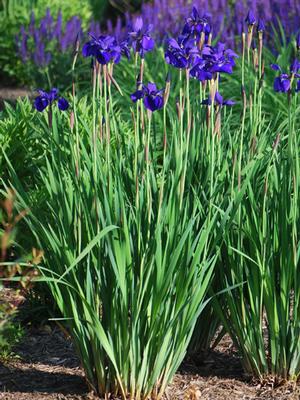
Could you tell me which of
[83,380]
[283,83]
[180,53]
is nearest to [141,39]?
[180,53]

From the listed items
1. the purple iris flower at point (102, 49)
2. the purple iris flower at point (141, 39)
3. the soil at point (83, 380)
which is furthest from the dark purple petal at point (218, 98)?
the soil at point (83, 380)

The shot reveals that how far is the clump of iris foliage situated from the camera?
9.58 ft

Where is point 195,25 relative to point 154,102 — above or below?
above

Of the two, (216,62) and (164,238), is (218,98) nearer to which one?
(216,62)

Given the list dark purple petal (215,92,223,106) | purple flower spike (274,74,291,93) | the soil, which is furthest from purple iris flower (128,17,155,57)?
the soil

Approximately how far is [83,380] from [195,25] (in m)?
1.45

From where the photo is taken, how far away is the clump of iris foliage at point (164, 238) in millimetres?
2920

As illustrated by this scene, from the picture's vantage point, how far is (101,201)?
2994mm

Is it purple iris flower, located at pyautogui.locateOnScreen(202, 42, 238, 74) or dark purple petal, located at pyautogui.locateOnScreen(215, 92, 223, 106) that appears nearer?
purple iris flower, located at pyautogui.locateOnScreen(202, 42, 238, 74)

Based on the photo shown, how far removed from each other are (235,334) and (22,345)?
106 centimetres

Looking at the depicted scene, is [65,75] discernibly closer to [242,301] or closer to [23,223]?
[23,223]

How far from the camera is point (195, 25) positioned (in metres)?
3.04

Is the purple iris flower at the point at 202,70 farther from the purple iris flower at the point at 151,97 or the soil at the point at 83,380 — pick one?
the soil at the point at 83,380

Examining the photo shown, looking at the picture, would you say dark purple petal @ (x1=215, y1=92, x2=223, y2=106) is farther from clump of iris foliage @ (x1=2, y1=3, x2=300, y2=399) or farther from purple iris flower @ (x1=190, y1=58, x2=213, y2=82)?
purple iris flower @ (x1=190, y1=58, x2=213, y2=82)
